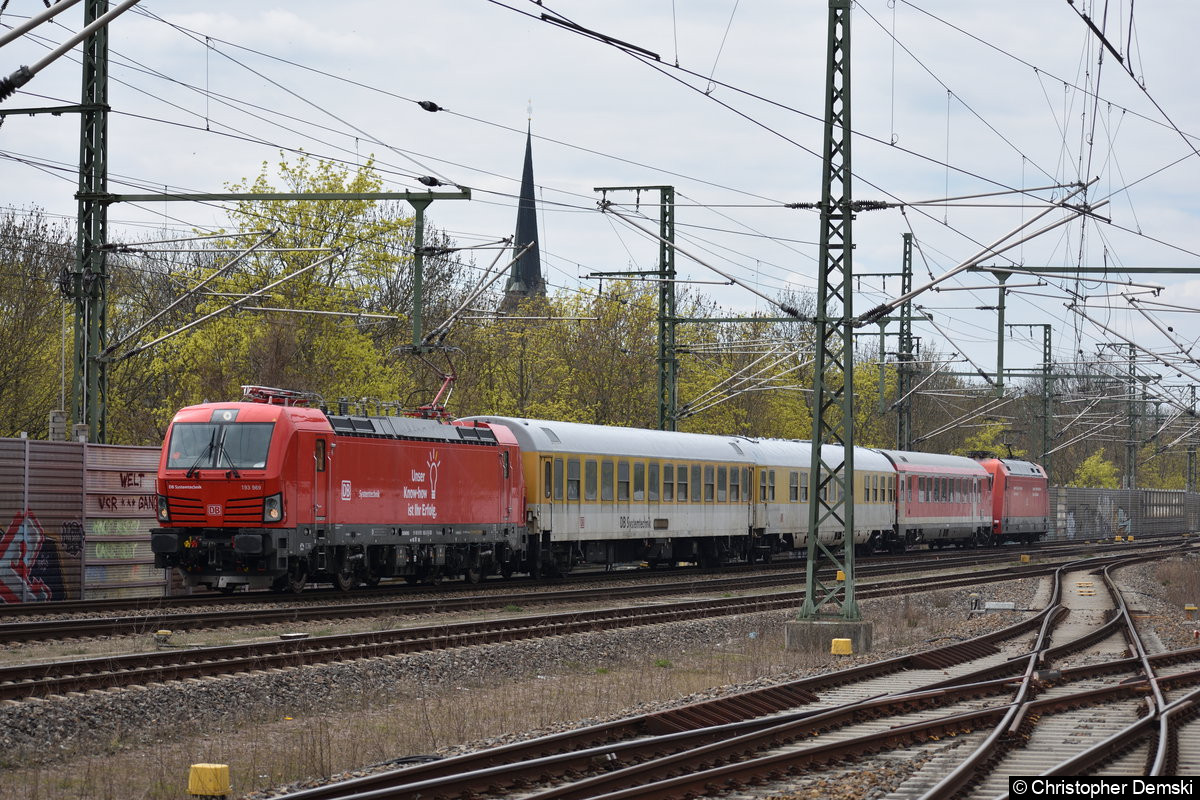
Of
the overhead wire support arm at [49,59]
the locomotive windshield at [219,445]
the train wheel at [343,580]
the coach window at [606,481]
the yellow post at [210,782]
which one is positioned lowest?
the yellow post at [210,782]

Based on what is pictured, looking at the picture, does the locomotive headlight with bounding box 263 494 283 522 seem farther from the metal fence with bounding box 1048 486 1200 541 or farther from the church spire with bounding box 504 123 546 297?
the church spire with bounding box 504 123 546 297

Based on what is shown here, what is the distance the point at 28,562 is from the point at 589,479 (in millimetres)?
13416

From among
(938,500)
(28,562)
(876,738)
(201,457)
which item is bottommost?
(876,738)

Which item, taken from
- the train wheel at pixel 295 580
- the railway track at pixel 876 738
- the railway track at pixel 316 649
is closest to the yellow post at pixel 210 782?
the railway track at pixel 876 738

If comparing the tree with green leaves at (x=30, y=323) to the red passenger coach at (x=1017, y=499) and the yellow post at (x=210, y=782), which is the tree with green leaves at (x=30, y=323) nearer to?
the yellow post at (x=210, y=782)

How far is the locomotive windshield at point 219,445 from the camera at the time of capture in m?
24.2

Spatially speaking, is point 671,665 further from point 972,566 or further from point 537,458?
point 972,566

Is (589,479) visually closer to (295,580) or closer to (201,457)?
(295,580)

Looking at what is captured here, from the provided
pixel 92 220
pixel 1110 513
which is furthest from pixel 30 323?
pixel 1110 513

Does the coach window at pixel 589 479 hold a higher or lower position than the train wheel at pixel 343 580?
higher

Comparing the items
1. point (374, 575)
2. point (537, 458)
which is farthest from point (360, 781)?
point (537, 458)

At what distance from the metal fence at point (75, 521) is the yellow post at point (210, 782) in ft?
48.5

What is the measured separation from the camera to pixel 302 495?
2453 cm

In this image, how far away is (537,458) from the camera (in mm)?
31906
